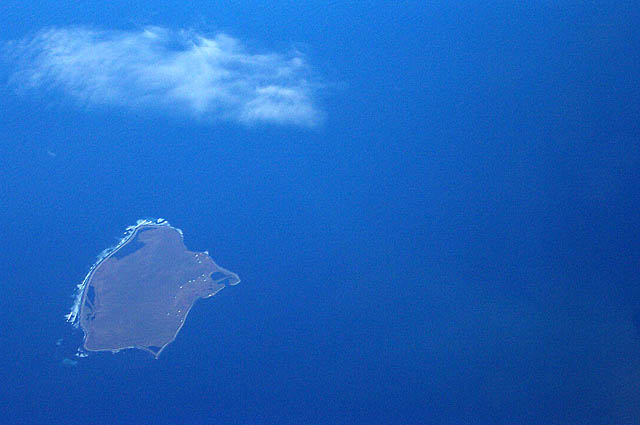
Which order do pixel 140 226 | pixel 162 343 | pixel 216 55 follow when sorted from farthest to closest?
pixel 216 55, pixel 140 226, pixel 162 343

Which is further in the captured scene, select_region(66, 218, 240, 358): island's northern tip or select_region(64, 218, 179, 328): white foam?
select_region(64, 218, 179, 328): white foam

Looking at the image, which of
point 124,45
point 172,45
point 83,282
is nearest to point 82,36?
point 124,45

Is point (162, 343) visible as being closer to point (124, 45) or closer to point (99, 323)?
point (99, 323)

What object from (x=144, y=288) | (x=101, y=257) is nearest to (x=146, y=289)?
(x=144, y=288)

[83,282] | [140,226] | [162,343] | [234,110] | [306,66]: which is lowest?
[162,343]

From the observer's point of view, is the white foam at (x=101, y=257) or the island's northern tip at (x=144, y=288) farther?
the white foam at (x=101, y=257)

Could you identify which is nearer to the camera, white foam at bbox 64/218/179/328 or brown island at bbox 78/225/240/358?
brown island at bbox 78/225/240/358

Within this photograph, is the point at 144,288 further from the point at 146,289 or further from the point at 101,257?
the point at 101,257
